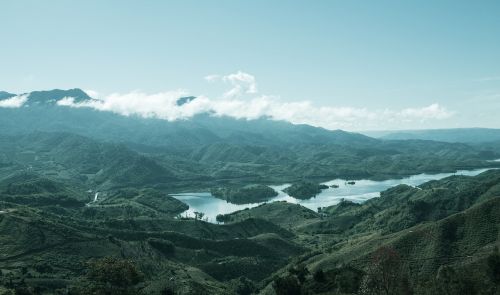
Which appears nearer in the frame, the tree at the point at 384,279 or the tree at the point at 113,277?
the tree at the point at 384,279

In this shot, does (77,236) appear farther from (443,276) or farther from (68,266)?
(443,276)

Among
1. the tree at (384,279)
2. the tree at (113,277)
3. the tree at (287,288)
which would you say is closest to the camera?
the tree at (384,279)

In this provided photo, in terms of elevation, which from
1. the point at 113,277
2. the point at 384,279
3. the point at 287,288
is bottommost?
the point at 287,288

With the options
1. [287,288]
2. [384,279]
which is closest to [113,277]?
[287,288]

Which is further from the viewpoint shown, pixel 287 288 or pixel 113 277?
pixel 287 288

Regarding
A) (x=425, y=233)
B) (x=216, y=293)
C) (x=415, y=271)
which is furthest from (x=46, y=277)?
(x=425, y=233)

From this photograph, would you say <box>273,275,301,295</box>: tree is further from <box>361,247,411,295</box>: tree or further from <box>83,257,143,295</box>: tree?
<box>83,257,143,295</box>: tree

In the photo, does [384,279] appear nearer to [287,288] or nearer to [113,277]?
[287,288]

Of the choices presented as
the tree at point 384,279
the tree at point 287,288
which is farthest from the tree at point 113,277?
the tree at point 384,279

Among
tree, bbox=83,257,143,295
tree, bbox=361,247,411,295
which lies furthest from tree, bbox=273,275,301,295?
tree, bbox=83,257,143,295

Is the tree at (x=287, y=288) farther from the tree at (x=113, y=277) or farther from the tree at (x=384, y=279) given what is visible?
the tree at (x=113, y=277)

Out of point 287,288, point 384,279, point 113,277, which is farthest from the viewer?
point 287,288
